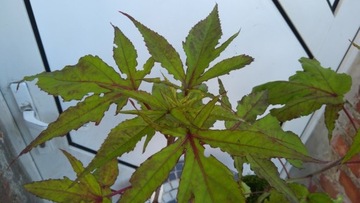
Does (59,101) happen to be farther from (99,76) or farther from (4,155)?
(99,76)

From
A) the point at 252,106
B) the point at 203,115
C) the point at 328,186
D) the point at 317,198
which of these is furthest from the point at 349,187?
the point at 203,115

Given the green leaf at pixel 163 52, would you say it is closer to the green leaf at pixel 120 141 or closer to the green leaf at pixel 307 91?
the green leaf at pixel 120 141

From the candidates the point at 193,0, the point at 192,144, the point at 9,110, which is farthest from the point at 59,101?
the point at 192,144

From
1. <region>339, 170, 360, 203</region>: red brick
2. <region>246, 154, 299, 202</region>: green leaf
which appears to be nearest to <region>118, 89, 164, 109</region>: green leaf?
<region>246, 154, 299, 202</region>: green leaf

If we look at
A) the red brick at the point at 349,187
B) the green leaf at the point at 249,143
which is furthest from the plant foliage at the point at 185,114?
the red brick at the point at 349,187

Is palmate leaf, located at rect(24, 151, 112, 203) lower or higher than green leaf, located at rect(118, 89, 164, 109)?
lower

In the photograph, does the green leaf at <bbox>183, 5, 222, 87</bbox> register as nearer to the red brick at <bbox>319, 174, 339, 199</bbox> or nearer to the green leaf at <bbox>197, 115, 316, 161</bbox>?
the green leaf at <bbox>197, 115, 316, 161</bbox>

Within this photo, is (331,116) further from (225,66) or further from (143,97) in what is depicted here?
(143,97)
